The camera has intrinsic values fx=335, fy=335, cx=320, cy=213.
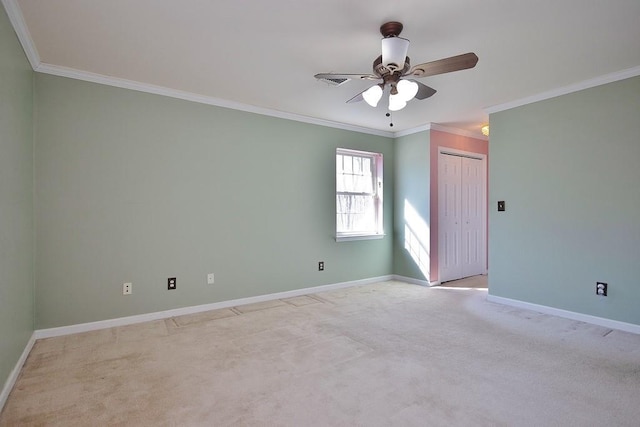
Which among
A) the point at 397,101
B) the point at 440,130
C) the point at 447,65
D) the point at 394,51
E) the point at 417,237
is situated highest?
the point at 440,130

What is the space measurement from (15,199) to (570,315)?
4.91 m

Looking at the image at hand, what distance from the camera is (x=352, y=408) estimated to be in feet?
6.12

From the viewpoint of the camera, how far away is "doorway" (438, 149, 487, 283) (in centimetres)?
508

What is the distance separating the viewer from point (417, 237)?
5055mm

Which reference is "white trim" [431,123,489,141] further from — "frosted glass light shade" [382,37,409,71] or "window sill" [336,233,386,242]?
"frosted glass light shade" [382,37,409,71]

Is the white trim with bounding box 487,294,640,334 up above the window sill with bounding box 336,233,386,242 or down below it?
below

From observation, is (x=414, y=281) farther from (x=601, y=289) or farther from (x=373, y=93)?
(x=373, y=93)

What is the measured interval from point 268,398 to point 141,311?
1989mm

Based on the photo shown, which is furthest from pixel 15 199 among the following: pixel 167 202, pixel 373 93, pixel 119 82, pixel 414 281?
pixel 414 281

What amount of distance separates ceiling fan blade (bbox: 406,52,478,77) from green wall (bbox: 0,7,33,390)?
2556mm

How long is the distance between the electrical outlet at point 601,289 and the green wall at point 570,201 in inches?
1.5

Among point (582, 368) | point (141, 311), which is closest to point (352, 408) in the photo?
point (582, 368)

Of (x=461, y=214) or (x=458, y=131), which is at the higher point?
(x=458, y=131)

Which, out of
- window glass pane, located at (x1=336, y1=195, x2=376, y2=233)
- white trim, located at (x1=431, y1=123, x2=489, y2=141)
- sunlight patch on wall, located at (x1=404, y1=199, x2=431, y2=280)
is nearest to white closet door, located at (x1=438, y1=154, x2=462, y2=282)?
sunlight patch on wall, located at (x1=404, y1=199, x2=431, y2=280)
